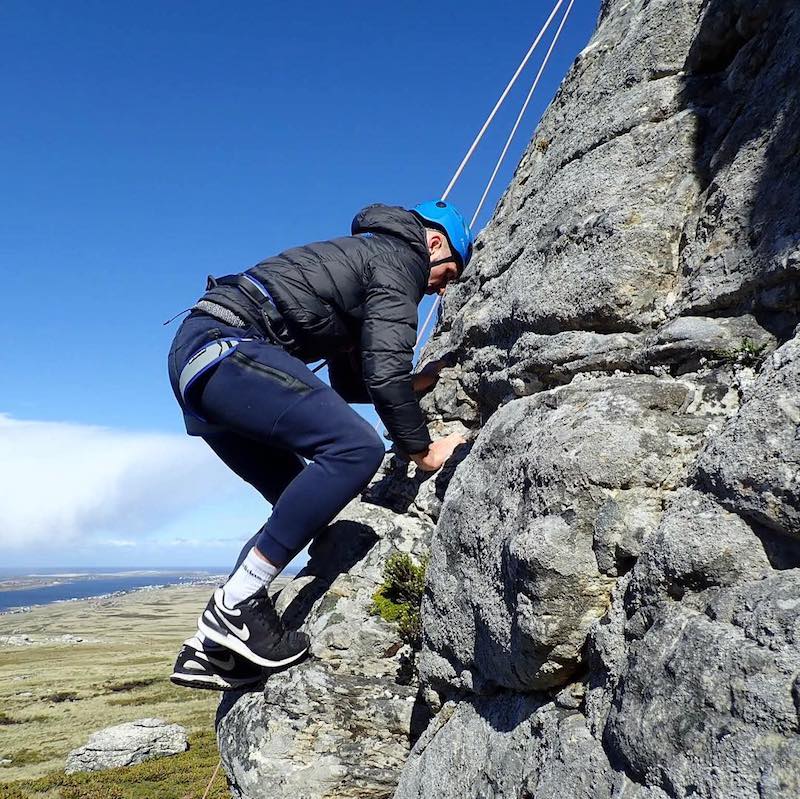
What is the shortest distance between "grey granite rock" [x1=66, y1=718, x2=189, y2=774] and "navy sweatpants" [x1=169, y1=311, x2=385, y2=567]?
41332 mm

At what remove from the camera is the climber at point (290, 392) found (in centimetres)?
573

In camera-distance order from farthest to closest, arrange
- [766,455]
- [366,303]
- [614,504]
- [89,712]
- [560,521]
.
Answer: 1. [89,712]
2. [366,303]
3. [560,521]
4. [614,504]
5. [766,455]

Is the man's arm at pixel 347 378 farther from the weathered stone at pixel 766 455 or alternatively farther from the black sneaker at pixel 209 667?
the weathered stone at pixel 766 455

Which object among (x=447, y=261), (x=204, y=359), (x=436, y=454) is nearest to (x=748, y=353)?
(x=436, y=454)

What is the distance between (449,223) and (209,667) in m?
5.18

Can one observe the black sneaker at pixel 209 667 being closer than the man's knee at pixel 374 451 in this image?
No

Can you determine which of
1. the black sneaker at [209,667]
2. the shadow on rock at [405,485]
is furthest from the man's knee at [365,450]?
the black sneaker at [209,667]

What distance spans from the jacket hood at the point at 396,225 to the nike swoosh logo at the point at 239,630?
3974mm

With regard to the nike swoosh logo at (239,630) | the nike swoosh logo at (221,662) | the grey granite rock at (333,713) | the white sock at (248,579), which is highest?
the white sock at (248,579)

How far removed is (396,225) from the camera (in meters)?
6.88

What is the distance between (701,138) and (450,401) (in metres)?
3.73

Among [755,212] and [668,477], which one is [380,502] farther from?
[755,212]

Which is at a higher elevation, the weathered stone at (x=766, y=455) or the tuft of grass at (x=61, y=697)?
the weathered stone at (x=766, y=455)

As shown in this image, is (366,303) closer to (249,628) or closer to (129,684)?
(249,628)
